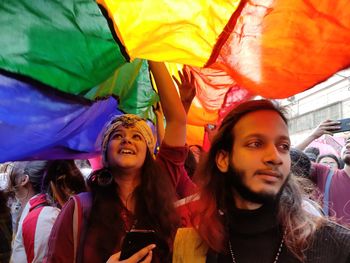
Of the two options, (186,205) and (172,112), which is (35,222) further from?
(172,112)

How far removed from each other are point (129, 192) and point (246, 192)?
2.43ft

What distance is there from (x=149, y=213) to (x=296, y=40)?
98cm

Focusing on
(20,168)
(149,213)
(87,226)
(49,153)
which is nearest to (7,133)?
(49,153)

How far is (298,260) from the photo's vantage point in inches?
49.9

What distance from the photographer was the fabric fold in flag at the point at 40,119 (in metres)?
1.65

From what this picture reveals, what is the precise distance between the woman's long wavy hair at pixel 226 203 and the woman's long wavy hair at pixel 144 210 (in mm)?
222

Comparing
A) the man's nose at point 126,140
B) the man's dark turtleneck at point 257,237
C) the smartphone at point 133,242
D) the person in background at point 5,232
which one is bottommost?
the person in background at point 5,232

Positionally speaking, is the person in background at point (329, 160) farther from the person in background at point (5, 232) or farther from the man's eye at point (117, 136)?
the person in background at point (5, 232)

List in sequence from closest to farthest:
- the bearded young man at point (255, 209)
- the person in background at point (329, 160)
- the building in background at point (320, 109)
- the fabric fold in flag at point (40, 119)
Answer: the bearded young man at point (255, 209) < the fabric fold in flag at point (40, 119) < the person in background at point (329, 160) < the building in background at point (320, 109)

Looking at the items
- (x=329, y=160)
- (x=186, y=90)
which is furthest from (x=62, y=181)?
(x=329, y=160)

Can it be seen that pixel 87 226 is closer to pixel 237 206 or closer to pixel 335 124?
pixel 237 206

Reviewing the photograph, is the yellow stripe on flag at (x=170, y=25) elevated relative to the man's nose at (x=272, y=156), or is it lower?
elevated

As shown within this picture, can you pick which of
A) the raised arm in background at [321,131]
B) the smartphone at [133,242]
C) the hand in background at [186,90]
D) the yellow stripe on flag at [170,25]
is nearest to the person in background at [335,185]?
the raised arm in background at [321,131]

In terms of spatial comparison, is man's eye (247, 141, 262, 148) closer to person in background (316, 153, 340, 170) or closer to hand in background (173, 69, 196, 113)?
hand in background (173, 69, 196, 113)
